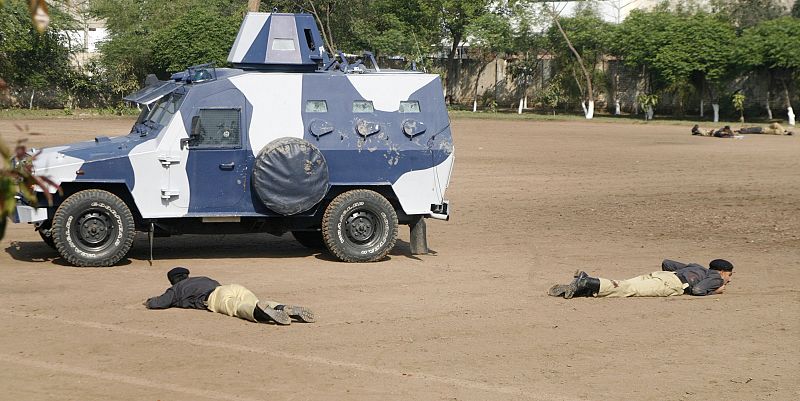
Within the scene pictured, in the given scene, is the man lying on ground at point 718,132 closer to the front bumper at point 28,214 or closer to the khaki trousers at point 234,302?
the front bumper at point 28,214

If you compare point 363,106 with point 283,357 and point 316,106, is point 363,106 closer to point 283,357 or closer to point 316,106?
point 316,106

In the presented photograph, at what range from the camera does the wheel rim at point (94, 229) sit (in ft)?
41.3

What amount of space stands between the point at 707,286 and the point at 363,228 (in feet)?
14.4

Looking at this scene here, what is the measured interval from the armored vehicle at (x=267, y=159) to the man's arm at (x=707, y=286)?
364 cm

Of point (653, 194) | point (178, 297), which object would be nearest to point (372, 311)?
point (178, 297)

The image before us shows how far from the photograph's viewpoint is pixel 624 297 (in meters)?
11.7

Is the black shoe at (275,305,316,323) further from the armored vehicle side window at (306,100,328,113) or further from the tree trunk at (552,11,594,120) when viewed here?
the tree trunk at (552,11,594,120)

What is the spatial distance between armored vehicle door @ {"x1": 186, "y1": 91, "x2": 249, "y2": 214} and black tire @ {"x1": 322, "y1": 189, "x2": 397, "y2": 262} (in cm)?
122

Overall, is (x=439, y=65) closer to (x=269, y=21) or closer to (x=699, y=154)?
(x=699, y=154)

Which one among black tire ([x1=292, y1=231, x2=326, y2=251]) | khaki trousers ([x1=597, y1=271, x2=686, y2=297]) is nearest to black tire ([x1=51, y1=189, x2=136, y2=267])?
black tire ([x1=292, y1=231, x2=326, y2=251])

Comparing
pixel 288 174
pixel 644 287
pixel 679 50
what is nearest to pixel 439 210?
pixel 288 174

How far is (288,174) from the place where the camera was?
42.5 ft

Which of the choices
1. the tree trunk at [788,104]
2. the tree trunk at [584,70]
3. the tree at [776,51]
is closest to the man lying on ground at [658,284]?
the tree trunk at [788,104]

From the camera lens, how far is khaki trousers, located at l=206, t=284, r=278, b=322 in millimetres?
10180
